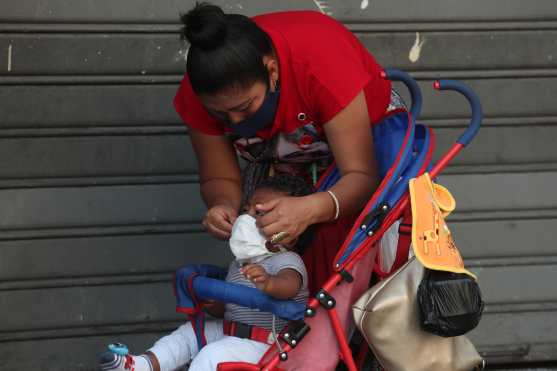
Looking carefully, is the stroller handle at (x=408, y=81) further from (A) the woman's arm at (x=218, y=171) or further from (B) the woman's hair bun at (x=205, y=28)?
(A) the woman's arm at (x=218, y=171)

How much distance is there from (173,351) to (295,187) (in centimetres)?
73

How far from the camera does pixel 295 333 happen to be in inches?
121

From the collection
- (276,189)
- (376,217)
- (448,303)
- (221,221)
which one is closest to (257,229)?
(221,221)

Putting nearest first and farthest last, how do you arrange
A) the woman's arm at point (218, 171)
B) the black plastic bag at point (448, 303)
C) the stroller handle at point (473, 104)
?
the black plastic bag at point (448, 303) → the stroller handle at point (473, 104) → the woman's arm at point (218, 171)

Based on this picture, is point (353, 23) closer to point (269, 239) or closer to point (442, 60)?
point (442, 60)

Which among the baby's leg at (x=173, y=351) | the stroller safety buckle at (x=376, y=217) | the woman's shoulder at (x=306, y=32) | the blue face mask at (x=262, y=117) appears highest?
the woman's shoulder at (x=306, y=32)

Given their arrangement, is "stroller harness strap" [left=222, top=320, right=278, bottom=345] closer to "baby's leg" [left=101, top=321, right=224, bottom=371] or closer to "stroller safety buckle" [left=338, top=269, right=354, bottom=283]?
"baby's leg" [left=101, top=321, right=224, bottom=371]

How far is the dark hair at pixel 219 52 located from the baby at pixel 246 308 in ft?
1.54

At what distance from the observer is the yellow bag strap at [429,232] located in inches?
119

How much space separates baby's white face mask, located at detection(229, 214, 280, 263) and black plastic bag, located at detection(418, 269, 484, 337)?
57 cm

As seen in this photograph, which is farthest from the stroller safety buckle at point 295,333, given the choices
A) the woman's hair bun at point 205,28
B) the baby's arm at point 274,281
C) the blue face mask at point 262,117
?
the woman's hair bun at point 205,28

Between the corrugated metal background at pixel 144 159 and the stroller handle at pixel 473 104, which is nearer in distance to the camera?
the stroller handle at pixel 473 104

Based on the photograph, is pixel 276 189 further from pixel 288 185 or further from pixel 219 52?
pixel 219 52

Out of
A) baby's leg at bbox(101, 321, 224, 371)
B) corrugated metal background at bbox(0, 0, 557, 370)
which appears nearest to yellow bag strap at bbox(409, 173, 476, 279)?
baby's leg at bbox(101, 321, 224, 371)
